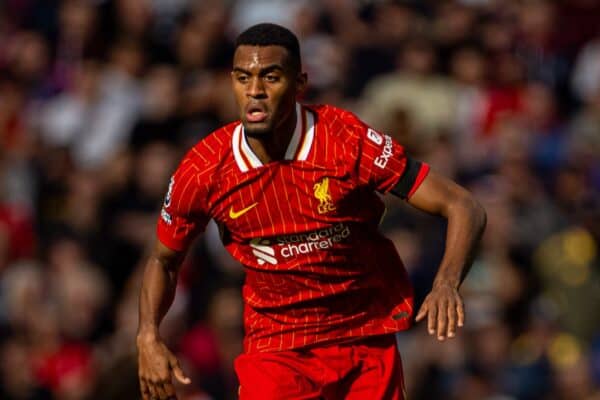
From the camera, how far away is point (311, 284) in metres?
6.62

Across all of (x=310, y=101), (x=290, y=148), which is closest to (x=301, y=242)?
(x=290, y=148)

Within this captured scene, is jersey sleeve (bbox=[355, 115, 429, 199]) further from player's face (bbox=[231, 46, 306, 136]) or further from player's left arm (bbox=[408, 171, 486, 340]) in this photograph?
player's face (bbox=[231, 46, 306, 136])

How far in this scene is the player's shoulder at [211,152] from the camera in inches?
256

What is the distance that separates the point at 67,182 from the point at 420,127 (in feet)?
10.2

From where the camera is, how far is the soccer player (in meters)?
6.41

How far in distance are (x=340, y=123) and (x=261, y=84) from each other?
1.48 feet

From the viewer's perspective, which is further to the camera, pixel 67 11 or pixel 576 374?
pixel 67 11

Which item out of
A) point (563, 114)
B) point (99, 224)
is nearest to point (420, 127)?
point (563, 114)

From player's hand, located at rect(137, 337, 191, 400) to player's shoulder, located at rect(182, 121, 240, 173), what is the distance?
2.58 ft

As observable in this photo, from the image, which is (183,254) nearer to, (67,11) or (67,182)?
(67,182)

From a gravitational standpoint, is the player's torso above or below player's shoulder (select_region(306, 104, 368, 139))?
below

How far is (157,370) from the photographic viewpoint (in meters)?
6.40

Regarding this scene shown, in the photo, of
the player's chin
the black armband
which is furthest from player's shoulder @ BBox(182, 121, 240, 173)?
the black armband

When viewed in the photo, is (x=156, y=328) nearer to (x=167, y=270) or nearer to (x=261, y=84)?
(x=167, y=270)
